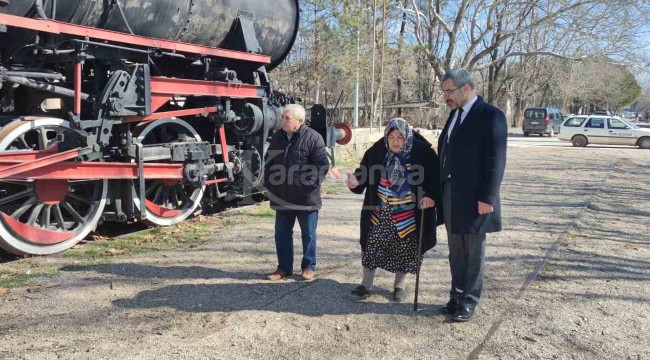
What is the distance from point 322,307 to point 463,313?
1.02 m

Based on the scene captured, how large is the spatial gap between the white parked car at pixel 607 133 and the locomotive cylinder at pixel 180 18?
796 inches

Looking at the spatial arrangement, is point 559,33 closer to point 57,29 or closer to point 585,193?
point 585,193

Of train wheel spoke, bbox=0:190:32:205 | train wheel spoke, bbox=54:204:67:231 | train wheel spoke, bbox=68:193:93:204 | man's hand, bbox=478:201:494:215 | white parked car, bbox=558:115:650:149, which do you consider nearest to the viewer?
man's hand, bbox=478:201:494:215

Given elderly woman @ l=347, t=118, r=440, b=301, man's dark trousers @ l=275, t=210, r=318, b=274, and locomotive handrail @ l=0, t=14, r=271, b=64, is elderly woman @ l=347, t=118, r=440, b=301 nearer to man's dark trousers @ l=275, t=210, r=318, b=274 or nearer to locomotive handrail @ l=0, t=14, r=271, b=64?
man's dark trousers @ l=275, t=210, r=318, b=274

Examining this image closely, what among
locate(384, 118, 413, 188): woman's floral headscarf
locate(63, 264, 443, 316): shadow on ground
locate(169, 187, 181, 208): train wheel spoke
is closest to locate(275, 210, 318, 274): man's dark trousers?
locate(63, 264, 443, 316): shadow on ground

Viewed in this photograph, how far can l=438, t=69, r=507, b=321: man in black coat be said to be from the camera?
3.71 m

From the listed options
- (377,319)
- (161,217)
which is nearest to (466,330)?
(377,319)

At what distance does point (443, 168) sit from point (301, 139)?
1.23 m

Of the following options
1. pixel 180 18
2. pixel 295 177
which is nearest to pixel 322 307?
pixel 295 177

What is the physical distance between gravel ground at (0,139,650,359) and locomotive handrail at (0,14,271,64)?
2.05 meters

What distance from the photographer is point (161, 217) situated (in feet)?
21.3

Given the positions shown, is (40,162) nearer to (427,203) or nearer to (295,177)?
(295,177)

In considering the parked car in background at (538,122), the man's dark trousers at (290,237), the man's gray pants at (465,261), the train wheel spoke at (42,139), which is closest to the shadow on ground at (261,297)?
the man's dark trousers at (290,237)

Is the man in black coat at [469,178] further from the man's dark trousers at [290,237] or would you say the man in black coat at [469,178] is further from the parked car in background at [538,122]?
the parked car in background at [538,122]
